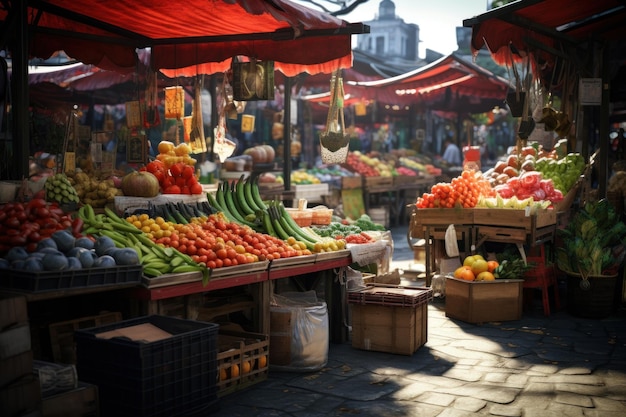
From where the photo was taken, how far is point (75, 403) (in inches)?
160

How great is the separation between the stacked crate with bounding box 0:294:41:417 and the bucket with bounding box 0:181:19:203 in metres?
1.78

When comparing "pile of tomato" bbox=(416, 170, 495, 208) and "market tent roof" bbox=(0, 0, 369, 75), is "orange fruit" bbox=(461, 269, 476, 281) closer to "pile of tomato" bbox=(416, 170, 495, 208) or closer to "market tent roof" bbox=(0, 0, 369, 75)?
"pile of tomato" bbox=(416, 170, 495, 208)

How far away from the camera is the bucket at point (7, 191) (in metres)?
5.50

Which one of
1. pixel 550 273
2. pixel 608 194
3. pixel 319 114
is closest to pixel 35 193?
pixel 550 273

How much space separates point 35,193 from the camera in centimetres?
575

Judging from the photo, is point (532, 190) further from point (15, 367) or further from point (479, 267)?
point (15, 367)

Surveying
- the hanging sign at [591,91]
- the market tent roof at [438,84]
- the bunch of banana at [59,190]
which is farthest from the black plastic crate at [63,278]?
the market tent roof at [438,84]

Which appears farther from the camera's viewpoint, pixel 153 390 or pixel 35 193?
pixel 35 193

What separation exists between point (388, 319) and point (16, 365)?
11.2ft

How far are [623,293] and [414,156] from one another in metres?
13.6

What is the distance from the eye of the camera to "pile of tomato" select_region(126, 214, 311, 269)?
546cm

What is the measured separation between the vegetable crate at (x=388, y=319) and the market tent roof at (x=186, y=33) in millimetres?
2497

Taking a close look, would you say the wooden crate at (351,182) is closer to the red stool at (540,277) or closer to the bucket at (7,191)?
the red stool at (540,277)

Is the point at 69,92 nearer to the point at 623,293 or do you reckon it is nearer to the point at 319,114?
the point at 319,114
